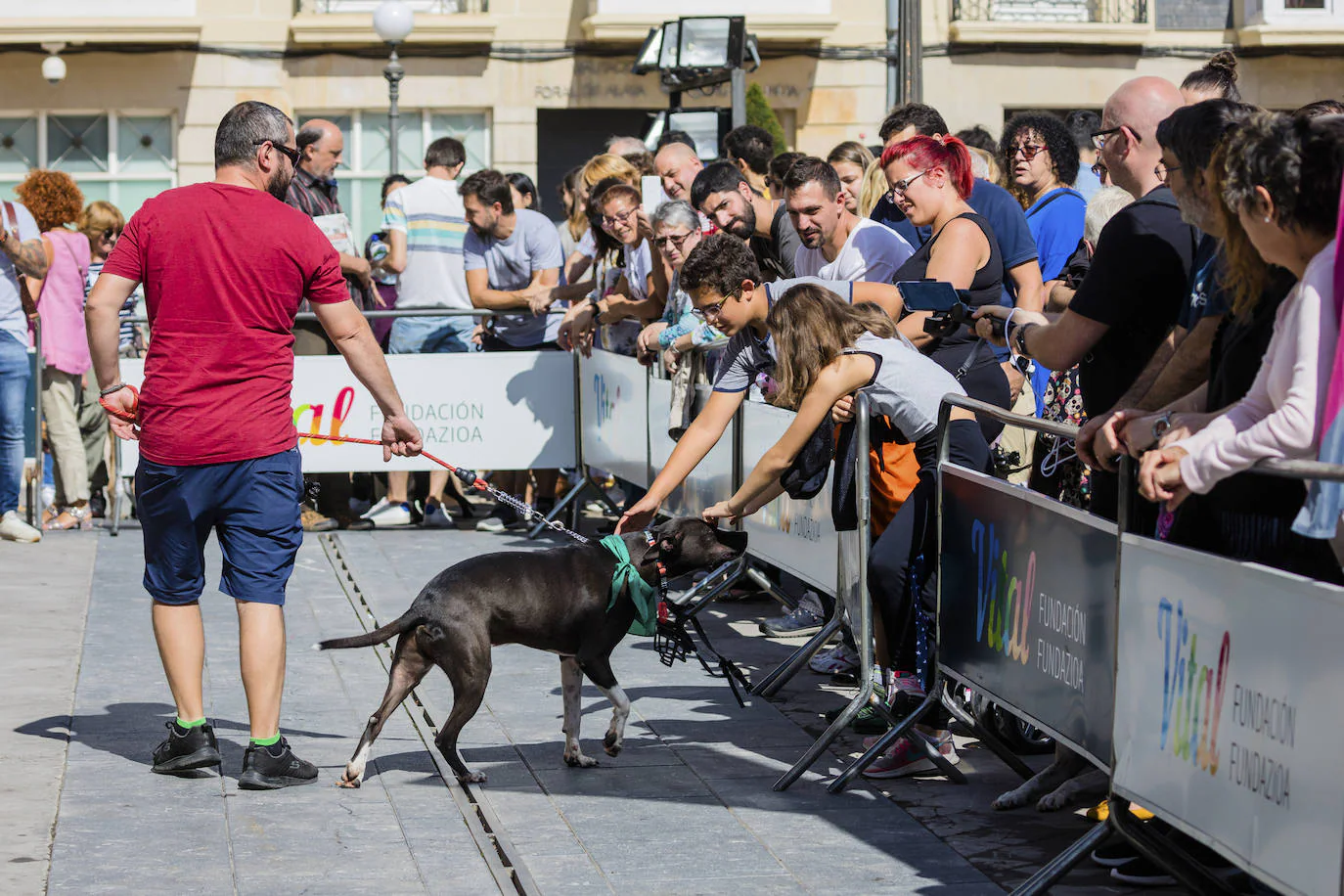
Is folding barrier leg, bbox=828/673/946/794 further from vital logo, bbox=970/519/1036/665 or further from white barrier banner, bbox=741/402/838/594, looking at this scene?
white barrier banner, bbox=741/402/838/594

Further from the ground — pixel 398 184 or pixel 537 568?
pixel 398 184

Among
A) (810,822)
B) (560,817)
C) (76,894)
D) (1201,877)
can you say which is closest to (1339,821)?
(1201,877)

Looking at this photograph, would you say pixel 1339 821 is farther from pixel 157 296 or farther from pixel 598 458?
pixel 598 458

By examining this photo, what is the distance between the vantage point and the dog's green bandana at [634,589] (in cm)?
611

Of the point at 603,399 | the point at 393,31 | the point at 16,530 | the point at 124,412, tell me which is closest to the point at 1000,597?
the point at 124,412

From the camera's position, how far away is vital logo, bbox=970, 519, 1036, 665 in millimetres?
5273

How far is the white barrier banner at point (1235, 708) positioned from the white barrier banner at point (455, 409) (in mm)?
7957

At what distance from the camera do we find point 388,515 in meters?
12.2

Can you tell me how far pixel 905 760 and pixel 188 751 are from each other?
7.98 feet

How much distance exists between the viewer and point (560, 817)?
18.6ft

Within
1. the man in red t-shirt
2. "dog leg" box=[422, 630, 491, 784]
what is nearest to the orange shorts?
"dog leg" box=[422, 630, 491, 784]

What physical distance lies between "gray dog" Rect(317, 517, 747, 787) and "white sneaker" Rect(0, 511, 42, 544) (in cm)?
594

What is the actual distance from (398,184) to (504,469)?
4139 millimetres

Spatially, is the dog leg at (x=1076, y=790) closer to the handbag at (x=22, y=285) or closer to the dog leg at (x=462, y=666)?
the dog leg at (x=462, y=666)
